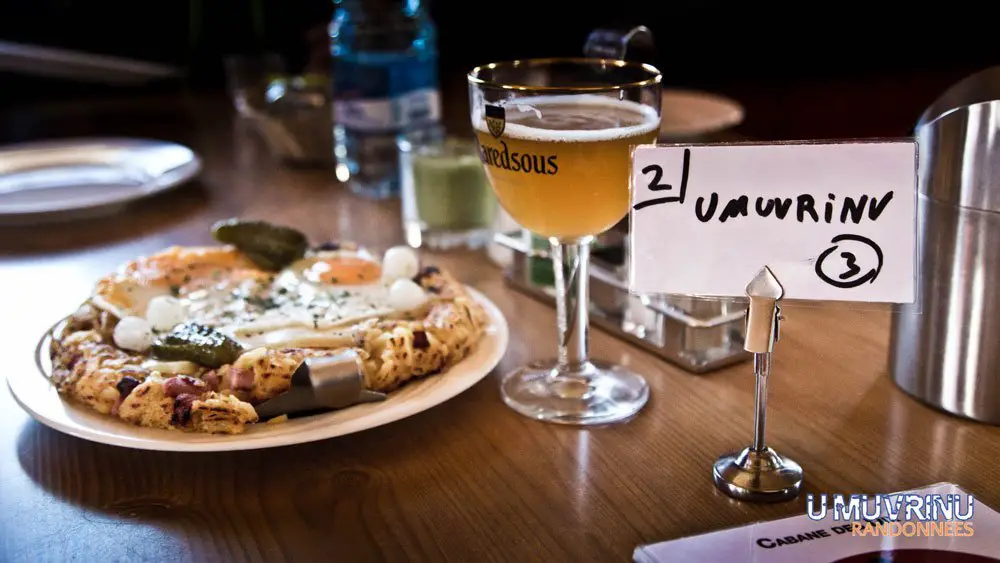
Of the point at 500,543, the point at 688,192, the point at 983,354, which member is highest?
the point at 688,192

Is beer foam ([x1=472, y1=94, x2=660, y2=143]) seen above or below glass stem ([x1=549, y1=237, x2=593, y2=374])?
above

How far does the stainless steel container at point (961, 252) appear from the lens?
0.86 m

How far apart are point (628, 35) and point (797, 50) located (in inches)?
151

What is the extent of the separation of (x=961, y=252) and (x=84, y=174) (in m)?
1.71

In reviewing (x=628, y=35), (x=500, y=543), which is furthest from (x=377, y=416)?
(x=628, y=35)

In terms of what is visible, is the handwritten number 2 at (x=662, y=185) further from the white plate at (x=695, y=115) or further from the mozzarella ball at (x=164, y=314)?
the white plate at (x=695, y=115)

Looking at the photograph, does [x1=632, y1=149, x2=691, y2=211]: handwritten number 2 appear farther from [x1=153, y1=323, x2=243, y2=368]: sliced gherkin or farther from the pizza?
[x1=153, y1=323, x2=243, y2=368]: sliced gherkin

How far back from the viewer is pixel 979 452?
902 mm

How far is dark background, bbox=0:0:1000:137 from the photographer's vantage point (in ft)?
11.5

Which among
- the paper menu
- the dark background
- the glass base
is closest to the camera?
the paper menu

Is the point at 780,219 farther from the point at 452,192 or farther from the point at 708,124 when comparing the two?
the point at 708,124

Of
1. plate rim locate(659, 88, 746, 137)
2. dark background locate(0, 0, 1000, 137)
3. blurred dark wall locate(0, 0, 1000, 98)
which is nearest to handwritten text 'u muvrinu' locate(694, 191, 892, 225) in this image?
plate rim locate(659, 88, 746, 137)

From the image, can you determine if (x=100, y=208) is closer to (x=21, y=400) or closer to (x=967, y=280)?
(x=21, y=400)

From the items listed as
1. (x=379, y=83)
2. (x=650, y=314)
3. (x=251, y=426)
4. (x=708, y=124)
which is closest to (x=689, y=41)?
(x=708, y=124)
